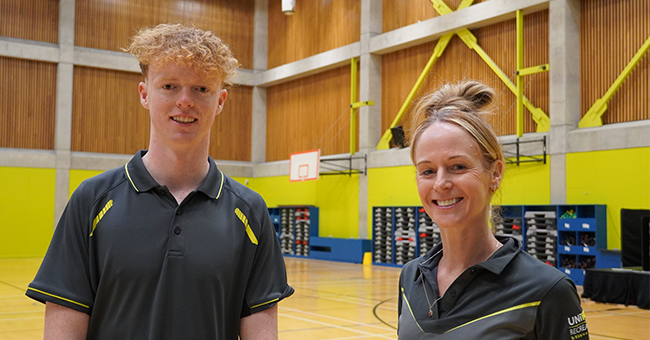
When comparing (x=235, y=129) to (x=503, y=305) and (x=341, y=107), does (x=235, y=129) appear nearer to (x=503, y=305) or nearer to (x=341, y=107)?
(x=341, y=107)

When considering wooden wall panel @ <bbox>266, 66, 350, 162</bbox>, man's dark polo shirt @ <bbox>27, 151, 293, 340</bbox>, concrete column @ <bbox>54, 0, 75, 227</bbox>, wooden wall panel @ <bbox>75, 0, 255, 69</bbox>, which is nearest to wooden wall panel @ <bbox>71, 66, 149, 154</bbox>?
concrete column @ <bbox>54, 0, 75, 227</bbox>

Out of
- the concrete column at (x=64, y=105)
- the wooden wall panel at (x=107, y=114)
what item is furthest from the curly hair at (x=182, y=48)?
the concrete column at (x=64, y=105)

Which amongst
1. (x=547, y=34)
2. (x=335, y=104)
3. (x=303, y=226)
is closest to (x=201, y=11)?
(x=335, y=104)

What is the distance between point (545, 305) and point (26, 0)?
2729cm

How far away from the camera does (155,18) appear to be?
2803 cm

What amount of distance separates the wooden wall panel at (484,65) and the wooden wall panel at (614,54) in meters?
1.20

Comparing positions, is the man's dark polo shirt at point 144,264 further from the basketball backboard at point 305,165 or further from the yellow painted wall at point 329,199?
the yellow painted wall at point 329,199

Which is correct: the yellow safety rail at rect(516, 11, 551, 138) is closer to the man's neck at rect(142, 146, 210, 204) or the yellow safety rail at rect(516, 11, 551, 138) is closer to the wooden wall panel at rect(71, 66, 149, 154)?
the wooden wall panel at rect(71, 66, 149, 154)

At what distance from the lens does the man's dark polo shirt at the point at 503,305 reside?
7.40ft

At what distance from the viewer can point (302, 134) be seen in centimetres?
2792

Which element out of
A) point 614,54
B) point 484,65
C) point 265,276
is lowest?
point 265,276

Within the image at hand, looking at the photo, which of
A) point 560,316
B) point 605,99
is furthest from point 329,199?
point 560,316

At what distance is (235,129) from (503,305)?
28.0m

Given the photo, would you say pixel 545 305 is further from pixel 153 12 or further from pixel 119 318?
pixel 153 12
